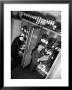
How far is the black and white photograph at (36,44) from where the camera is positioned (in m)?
1.80

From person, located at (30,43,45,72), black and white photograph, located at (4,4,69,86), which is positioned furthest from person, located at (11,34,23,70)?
person, located at (30,43,45,72)

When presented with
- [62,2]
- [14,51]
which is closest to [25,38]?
[14,51]

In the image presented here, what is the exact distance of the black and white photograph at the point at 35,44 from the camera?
1.80 metres

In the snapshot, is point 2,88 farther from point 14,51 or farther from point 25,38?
point 25,38

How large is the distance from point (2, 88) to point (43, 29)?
548 mm

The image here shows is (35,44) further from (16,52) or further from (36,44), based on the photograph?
(16,52)

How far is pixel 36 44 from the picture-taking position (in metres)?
1.81

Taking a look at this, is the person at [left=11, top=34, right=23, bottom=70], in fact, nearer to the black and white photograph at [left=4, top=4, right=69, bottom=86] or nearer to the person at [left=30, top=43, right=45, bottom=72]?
the black and white photograph at [left=4, top=4, right=69, bottom=86]

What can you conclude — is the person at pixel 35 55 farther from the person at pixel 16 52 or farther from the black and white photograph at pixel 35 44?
the person at pixel 16 52

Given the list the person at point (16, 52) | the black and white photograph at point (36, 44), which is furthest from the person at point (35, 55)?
the person at point (16, 52)

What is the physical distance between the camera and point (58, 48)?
1804 mm

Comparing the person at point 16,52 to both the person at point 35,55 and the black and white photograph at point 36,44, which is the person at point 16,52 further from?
the person at point 35,55

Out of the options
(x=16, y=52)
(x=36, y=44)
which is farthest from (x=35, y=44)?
(x=16, y=52)

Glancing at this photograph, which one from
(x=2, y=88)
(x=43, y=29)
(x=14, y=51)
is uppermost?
(x=43, y=29)
